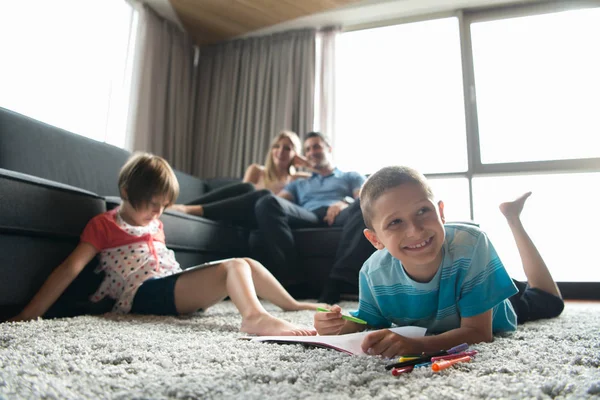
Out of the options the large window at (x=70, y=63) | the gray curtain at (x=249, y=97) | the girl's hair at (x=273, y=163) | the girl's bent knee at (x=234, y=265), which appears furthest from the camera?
the gray curtain at (x=249, y=97)

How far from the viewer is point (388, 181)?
0.84 meters

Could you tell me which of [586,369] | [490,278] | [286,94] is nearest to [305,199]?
[286,94]

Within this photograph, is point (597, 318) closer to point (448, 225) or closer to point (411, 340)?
point (448, 225)

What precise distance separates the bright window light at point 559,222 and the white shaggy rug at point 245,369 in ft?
7.47

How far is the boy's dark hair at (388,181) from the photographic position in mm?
832

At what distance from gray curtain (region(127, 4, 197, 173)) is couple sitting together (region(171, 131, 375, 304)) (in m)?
1.18

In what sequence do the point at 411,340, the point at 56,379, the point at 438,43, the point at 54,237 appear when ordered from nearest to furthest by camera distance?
1. the point at 56,379
2. the point at 411,340
3. the point at 54,237
4. the point at 438,43

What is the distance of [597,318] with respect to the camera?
1.35 metres

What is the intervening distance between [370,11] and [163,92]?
6.09ft

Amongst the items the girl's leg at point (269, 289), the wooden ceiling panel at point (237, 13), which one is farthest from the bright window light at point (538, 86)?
the girl's leg at point (269, 289)

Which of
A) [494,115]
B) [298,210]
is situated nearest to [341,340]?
[298,210]

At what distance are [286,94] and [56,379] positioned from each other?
3.22 m

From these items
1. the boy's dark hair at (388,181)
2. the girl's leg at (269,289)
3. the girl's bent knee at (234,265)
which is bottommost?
the girl's leg at (269,289)

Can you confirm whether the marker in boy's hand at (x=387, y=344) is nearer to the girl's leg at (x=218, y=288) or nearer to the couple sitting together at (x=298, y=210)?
the girl's leg at (x=218, y=288)
